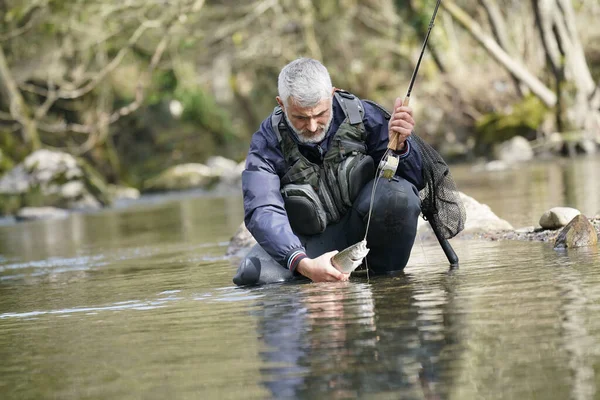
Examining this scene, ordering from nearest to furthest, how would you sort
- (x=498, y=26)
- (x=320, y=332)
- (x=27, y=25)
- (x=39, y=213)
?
(x=320, y=332), (x=39, y=213), (x=27, y=25), (x=498, y=26)

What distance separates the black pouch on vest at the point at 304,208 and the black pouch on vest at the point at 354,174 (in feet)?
0.53

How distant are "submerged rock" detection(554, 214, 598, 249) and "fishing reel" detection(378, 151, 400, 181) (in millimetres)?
1489

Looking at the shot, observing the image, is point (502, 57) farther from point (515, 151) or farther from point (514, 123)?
point (514, 123)

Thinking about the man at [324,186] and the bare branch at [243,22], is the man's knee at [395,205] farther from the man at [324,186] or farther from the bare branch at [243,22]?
the bare branch at [243,22]

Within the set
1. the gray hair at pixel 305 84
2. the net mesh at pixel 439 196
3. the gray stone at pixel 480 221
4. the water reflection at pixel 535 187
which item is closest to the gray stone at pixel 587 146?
the water reflection at pixel 535 187

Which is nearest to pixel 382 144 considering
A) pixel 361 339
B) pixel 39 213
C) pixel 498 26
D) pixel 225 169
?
pixel 361 339

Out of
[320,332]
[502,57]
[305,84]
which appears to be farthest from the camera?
[502,57]

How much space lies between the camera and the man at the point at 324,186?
614 cm

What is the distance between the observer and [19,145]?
30.6 m

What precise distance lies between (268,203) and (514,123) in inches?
884

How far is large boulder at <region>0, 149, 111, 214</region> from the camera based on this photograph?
24884 mm

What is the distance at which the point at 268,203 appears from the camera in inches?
245

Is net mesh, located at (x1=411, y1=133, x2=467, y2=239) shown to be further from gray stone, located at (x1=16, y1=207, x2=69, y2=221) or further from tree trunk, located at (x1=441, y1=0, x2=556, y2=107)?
tree trunk, located at (x1=441, y1=0, x2=556, y2=107)

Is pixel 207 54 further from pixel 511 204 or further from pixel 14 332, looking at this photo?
pixel 14 332
